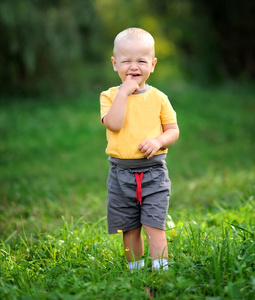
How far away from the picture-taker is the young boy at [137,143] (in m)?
2.64

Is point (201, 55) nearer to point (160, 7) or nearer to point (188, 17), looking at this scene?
point (188, 17)

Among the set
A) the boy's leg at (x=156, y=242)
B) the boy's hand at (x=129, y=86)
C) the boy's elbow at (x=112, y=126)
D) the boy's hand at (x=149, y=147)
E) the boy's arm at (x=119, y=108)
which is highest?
the boy's hand at (x=129, y=86)

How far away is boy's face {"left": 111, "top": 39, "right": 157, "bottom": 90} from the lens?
8.61ft

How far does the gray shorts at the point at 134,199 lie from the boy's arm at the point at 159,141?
6.4 inches

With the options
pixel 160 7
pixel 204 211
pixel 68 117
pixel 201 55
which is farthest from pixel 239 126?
pixel 160 7

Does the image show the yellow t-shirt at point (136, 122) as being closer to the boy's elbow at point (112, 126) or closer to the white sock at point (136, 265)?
the boy's elbow at point (112, 126)

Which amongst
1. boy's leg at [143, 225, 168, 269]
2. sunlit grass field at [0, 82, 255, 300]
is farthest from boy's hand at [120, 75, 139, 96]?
sunlit grass field at [0, 82, 255, 300]

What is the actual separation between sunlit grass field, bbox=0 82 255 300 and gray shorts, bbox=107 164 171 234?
10.4 inches

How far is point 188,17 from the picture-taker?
1936 centimetres

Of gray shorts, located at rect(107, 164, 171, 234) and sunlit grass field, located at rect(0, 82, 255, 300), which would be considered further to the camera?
gray shorts, located at rect(107, 164, 171, 234)

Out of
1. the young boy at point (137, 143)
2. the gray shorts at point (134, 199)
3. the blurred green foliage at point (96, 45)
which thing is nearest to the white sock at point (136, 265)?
the young boy at point (137, 143)

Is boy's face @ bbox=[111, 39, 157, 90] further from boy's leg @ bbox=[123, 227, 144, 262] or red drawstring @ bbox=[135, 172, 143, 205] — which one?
boy's leg @ bbox=[123, 227, 144, 262]

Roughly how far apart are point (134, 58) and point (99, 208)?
2444 millimetres

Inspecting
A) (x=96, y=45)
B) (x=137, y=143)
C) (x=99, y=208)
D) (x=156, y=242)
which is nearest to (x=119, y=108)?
(x=137, y=143)
